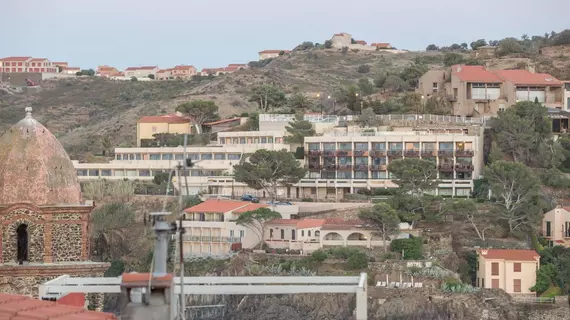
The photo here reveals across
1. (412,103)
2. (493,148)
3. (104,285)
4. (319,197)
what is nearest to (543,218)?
(493,148)

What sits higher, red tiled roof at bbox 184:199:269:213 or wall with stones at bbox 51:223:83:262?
wall with stones at bbox 51:223:83:262

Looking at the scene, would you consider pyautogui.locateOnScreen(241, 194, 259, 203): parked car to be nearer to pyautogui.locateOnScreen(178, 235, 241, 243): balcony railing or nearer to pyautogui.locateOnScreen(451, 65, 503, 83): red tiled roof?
pyautogui.locateOnScreen(178, 235, 241, 243): balcony railing

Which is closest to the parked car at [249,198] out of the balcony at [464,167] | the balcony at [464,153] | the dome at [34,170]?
the balcony at [464,167]

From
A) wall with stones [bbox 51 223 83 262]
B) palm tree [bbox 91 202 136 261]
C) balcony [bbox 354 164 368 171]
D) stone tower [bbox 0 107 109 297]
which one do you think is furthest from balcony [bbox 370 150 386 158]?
wall with stones [bbox 51 223 83 262]

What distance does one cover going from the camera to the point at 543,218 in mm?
77688

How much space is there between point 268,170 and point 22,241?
52375 millimetres

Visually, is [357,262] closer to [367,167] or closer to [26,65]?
[367,167]

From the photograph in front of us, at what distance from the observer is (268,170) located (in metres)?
82.2

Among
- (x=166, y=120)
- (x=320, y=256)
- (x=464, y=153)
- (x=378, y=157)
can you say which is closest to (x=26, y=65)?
(x=166, y=120)

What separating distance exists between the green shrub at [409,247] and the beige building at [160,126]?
3327 centimetres

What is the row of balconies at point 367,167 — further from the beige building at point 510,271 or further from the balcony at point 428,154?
the beige building at point 510,271

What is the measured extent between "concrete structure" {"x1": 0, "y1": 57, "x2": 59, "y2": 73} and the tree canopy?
11356 cm

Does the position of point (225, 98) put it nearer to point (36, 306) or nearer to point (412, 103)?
point (412, 103)

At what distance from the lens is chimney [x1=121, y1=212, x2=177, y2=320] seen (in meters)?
17.5
